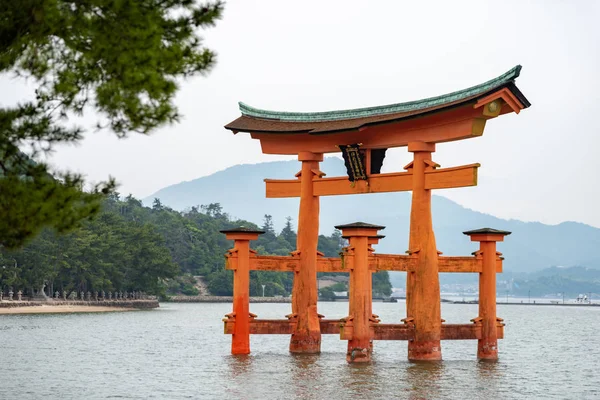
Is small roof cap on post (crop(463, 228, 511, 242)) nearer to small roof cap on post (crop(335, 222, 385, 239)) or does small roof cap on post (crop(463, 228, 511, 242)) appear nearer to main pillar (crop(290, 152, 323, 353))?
small roof cap on post (crop(335, 222, 385, 239))

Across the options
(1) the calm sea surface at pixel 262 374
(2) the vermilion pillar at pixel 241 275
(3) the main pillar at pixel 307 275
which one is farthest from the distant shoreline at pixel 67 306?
(2) the vermilion pillar at pixel 241 275

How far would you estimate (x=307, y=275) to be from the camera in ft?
85.7

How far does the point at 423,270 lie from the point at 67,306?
52364 mm

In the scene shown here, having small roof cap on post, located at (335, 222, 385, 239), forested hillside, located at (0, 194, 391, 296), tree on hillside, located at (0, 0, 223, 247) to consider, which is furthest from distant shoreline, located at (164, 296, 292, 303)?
tree on hillside, located at (0, 0, 223, 247)

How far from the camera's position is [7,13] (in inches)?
431

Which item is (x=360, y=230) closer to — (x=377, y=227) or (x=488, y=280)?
(x=377, y=227)

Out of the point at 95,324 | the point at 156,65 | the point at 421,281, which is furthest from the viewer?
the point at 95,324

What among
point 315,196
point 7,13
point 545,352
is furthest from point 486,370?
point 7,13

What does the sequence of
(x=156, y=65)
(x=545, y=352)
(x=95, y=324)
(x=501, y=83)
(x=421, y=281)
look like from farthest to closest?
1. (x=95, y=324)
2. (x=545, y=352)
3. (x=421, y=281)
4. (x=501, y=83)
5. (x=156, y=65)

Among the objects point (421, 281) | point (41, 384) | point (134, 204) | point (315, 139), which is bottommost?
point (41, 384)

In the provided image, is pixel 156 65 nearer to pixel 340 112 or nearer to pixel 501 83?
pixel 501 83

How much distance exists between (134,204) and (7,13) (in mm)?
121081

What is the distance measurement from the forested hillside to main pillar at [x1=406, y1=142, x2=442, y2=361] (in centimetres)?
2610

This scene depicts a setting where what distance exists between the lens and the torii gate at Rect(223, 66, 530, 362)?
2317 cm
